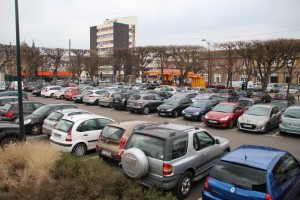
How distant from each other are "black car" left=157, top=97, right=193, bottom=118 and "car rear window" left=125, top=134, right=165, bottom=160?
12.7 meters

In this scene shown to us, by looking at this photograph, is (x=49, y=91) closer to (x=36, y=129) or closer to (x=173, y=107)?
(x=173, y=107)

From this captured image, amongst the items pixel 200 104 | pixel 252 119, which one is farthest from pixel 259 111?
pixel 200 104

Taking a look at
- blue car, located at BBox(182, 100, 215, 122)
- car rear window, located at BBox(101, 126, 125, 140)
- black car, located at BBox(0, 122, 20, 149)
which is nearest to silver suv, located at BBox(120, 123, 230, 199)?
car rear window, located at BBox(101, 126, 125, 140)

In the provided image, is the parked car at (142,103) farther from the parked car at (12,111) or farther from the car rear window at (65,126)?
the car rear window at (65,126)

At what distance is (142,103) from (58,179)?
14.2m

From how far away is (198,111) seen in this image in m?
17.8

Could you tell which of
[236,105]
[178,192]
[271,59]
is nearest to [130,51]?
[271,59]

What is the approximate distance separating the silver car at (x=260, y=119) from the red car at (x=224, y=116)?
752 millimetres

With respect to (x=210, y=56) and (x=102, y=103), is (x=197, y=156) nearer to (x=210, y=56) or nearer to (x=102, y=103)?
(x=102, y=103)

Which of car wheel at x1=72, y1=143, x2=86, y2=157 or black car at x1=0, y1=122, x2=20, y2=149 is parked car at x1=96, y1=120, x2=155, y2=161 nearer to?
car wheel at x1=72, y1=143, x2=86, y2=157

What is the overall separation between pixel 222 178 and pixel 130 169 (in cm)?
208

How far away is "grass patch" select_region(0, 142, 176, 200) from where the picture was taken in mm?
5270

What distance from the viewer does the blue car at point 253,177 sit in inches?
189

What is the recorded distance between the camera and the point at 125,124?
29.1 ft
